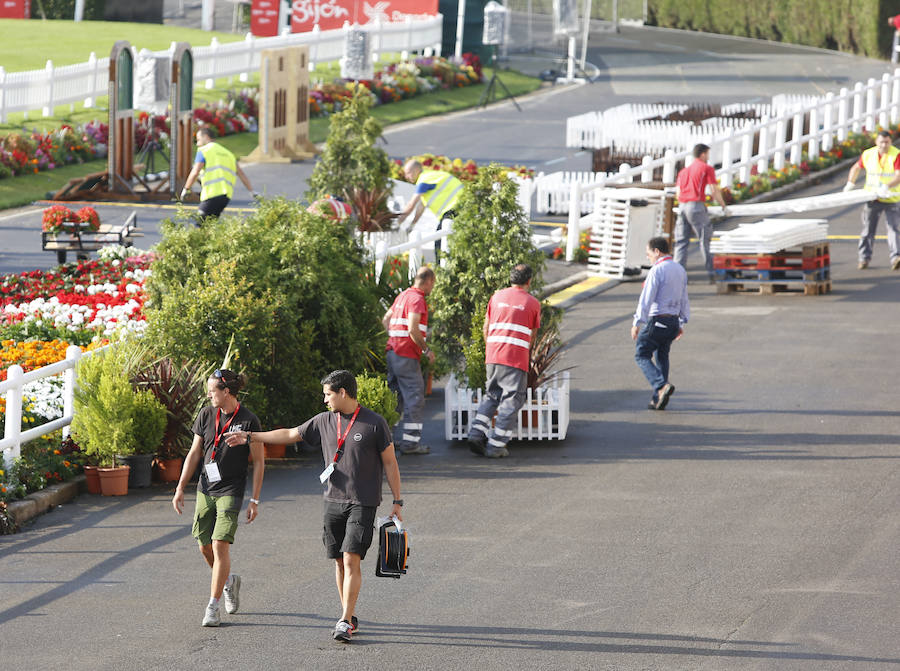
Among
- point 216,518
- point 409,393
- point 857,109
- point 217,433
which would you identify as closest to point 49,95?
point 857,109

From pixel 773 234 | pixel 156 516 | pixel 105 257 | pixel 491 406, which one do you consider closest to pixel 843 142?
pixel 773 234

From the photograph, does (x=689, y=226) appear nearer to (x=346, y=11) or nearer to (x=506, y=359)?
(x=506, y=359)

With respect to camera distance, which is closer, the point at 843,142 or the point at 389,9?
the point at 843,142

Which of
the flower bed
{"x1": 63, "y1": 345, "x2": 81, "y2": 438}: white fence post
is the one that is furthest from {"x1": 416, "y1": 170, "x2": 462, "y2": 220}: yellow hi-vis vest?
the flower bed

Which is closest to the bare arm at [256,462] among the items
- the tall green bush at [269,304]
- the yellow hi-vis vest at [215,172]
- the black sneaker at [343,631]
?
the black sneaker at [343,631]

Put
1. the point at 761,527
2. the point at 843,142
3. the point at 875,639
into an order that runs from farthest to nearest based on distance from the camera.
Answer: the point at 843,142, the point at 761,527, the point at 875,639

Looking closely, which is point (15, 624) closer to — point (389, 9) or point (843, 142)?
point (843, 142)

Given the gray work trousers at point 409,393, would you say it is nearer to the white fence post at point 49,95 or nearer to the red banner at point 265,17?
the white fence post at point 49,95

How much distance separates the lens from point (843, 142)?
109 ft

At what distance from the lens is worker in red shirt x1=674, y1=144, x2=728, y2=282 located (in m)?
20.5

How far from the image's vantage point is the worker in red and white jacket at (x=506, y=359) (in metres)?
12.7

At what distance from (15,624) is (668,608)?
3979 millimetres

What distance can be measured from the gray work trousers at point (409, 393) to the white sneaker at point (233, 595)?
425 cm

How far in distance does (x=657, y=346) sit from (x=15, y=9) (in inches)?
1917
